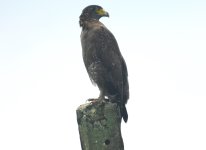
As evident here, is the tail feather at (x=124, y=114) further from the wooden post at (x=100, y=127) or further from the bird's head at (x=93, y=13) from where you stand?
the bird's head at (x=93, y=13)

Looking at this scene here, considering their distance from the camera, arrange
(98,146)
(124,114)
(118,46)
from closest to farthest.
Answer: (98,146) → (124,114) → (118,46)

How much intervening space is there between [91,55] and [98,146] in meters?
3.82

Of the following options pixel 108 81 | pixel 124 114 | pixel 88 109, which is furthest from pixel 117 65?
pixel 88 109

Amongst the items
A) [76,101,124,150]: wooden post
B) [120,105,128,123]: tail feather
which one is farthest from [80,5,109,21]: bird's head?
[76,101,124,150]: wooden post

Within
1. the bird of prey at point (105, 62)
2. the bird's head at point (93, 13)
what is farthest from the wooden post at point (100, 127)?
the bird's head at point (93, 13)

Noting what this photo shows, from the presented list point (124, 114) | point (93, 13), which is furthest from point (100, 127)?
point (93, 13)

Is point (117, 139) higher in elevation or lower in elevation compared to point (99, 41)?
lower

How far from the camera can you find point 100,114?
461 centimetres

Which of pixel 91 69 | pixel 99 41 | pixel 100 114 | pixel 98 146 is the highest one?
pixel 99 41

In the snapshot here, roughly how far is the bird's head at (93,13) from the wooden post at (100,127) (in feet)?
15.0

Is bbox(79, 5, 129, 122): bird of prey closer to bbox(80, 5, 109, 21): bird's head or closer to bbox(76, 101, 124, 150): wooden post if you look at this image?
bbox(80, 5, 109, 21): bird's head

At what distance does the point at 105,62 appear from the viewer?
7.76m

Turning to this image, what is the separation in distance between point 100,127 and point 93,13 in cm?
500

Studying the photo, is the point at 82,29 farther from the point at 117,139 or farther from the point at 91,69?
the point at 117,139
